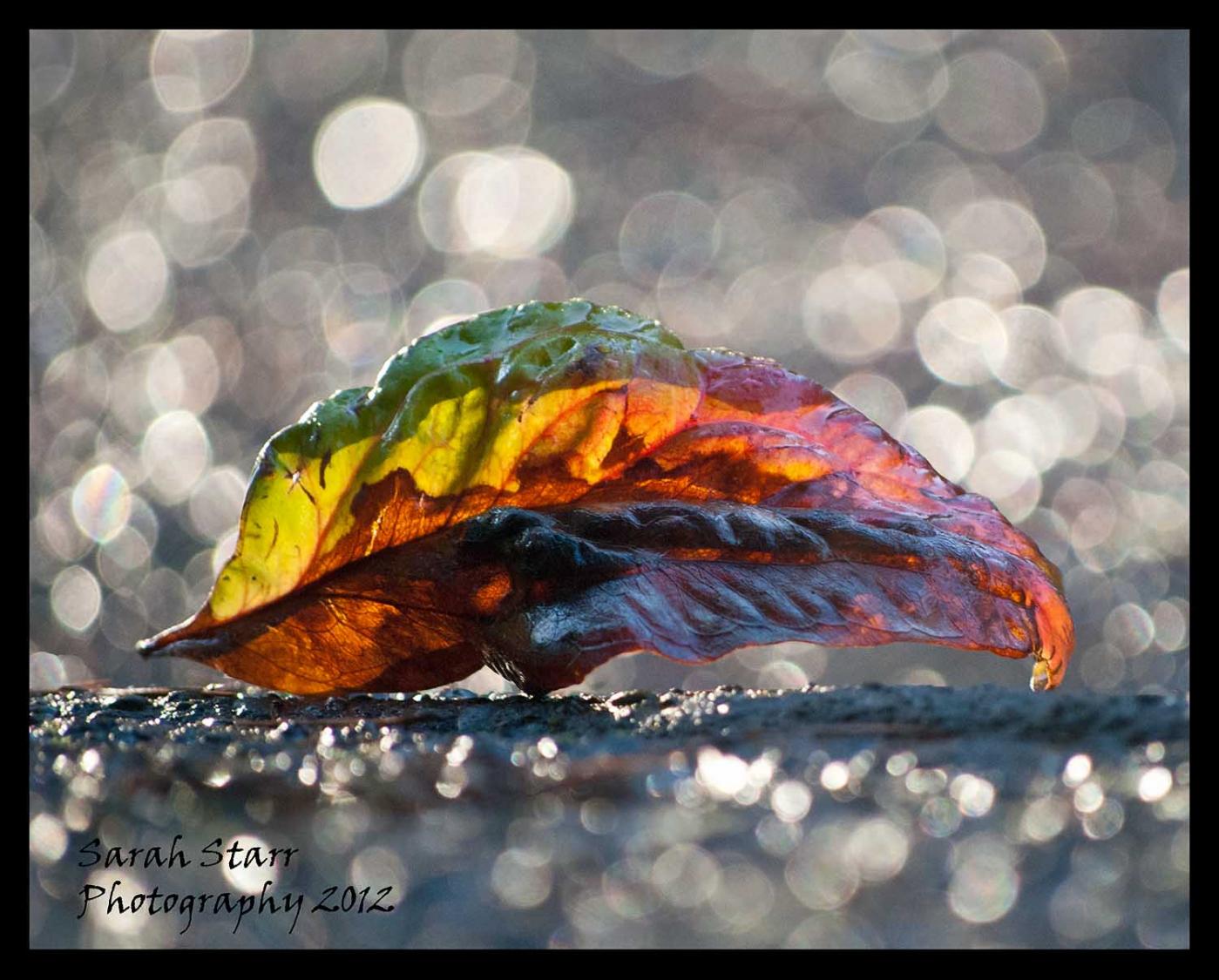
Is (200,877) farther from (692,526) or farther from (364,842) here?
(692,526)

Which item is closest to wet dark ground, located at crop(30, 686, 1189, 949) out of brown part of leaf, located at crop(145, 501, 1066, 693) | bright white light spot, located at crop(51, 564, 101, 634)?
brown part of leaf, located at crop(145, 501, 1066, 693)

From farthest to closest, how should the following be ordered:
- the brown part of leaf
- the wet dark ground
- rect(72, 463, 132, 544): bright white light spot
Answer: rect(72, 463, 132, 544): bright white light spot
the brown part of leaf
the wet dark ground

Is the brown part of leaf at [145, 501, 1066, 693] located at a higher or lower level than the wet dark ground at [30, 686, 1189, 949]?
higher

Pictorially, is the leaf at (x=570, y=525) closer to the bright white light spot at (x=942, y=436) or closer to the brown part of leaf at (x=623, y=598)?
the brown part of leaf at (x=623, y=598)

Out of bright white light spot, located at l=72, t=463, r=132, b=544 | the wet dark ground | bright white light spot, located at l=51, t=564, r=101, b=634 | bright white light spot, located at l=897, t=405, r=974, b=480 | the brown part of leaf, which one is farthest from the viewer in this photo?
bright white light spot, located at l=72, t=463, r=132, b=544

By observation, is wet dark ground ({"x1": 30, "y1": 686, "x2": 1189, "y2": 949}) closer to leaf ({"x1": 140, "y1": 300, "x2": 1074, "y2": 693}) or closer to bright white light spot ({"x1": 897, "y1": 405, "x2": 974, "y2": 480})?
leaf ({"x1": 140, "y1": 300, "x2": 1074, "y2": 693})

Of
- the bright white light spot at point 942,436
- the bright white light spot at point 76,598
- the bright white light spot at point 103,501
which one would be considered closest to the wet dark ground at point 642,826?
the bright white light spot at point 942,436

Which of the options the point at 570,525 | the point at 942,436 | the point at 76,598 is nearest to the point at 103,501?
the point at 76,598

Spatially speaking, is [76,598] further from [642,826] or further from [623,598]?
[642,826]

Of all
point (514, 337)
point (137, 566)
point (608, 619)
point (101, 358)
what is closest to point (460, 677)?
point (608, 619)
